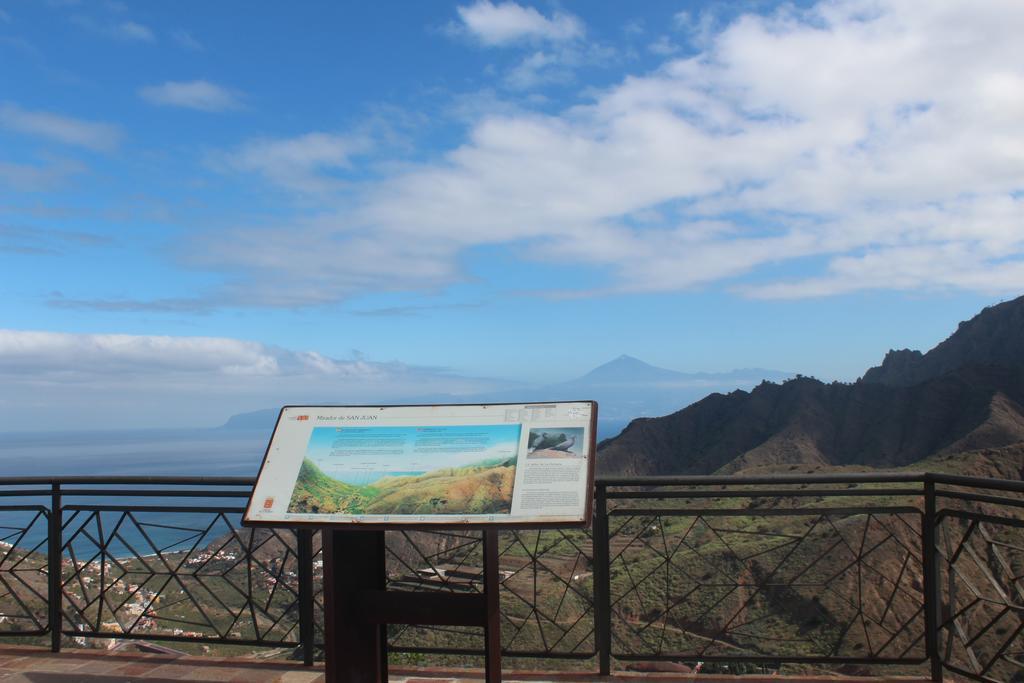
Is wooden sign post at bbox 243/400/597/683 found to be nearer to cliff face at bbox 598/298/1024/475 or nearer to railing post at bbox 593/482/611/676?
railing post at bbox 593/482/611/676

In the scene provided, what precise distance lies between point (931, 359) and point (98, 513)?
63.8 metres

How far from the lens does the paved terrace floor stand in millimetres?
4617

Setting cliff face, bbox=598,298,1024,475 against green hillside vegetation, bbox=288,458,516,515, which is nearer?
green hillside vegetation, bbox=288,458,516,515

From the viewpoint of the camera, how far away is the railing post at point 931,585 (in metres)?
4.48

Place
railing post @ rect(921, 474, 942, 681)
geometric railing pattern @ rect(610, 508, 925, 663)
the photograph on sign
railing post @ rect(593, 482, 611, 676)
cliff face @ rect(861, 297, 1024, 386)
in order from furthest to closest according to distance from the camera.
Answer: cliff face @ rect(861, 297, 1024, 386)
geometric railing pattern @ rect(610, 508, 925, 663)
railing post @ rect(593, 482, 611, 676)
railing post @ rect(921, 474, 942, 681)
the photograph on sign

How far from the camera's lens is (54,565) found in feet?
17.7

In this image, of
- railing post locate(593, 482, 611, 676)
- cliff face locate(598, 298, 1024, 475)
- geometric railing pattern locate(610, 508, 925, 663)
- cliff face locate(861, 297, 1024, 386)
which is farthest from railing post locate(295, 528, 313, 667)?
Result: cliff face locate(861, 297, 1024, 386)

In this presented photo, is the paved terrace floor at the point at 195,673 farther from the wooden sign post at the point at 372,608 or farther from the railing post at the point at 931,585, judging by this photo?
the wooden sign post at the point at 372,608

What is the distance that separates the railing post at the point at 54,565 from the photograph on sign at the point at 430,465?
8.26 ft

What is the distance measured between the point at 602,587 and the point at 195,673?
260 cm

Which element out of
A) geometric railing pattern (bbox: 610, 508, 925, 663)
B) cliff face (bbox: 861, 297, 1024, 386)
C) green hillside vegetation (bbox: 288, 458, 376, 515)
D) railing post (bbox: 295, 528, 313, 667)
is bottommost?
geometric railing pattern (bbox: 610, 508, 925, 663)

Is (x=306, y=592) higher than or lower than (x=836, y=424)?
higher

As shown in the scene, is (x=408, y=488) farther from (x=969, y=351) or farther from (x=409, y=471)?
(x=969, y=351)

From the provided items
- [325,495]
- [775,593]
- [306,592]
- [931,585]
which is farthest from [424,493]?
[775,593]
